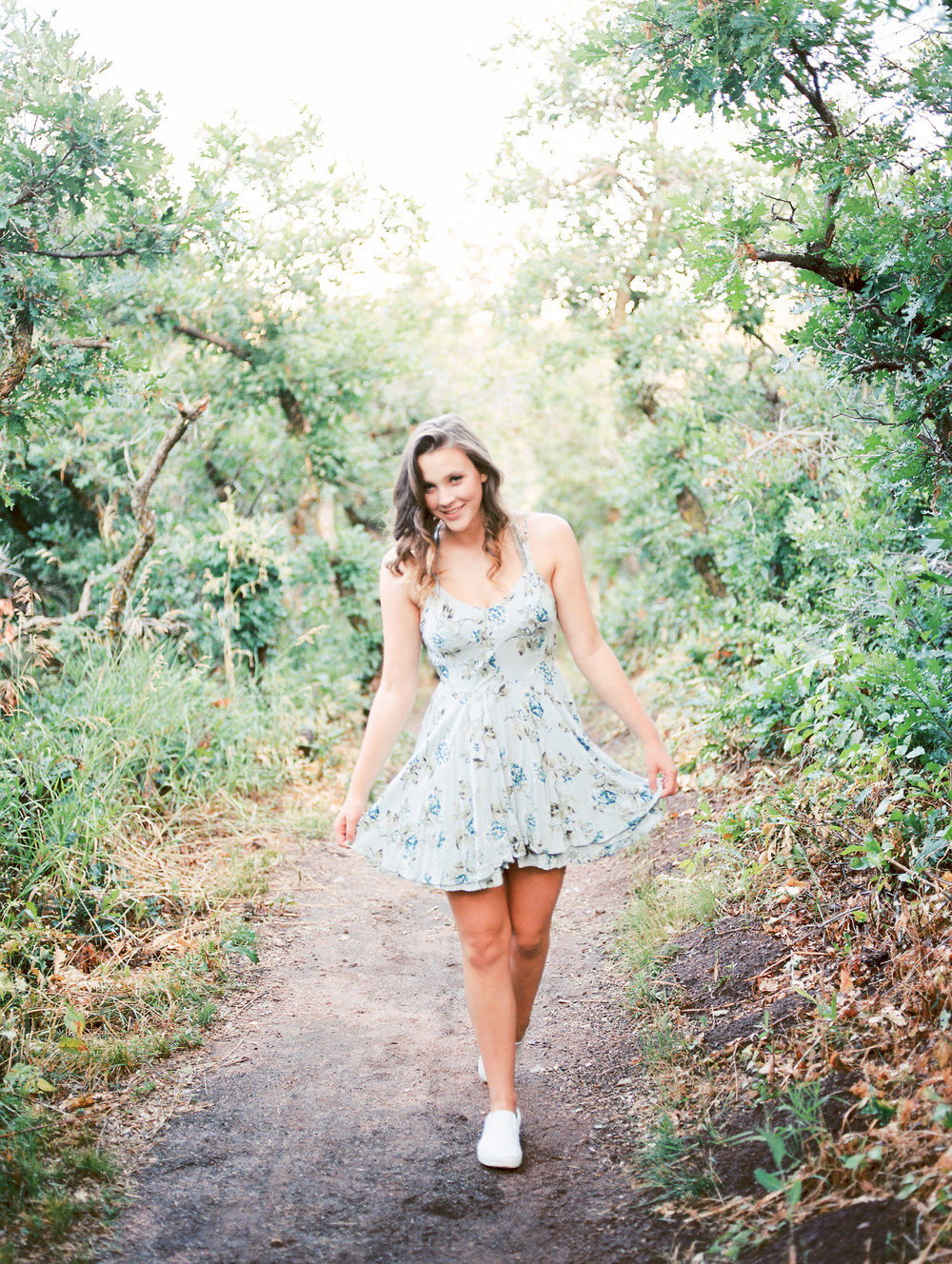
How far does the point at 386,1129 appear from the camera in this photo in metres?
2.94

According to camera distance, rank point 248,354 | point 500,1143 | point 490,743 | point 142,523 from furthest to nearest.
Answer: point 248,354 → point 142,523 → point 490,743 → point 500,1143

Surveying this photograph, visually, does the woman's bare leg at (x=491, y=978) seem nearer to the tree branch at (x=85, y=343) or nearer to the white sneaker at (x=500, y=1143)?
the white sneaker at (x=500, y=1143)

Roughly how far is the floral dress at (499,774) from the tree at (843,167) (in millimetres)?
1239

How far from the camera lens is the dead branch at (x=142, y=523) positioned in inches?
234

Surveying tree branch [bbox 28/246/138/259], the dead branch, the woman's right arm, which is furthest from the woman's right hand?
the dead branch

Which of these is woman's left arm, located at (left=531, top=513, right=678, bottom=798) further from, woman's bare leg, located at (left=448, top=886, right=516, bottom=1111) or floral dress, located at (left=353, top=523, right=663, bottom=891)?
woman's bare leg, located at (left=448, top=886, right=516, bottom=1111)

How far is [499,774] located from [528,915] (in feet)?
1.41

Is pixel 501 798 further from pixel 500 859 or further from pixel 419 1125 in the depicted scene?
pixel 419 1125

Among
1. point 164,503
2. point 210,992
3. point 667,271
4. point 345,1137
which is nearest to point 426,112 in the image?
point 667,271

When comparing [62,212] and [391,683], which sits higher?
[62,212]

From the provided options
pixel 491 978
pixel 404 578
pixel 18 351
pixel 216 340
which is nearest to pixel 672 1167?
pixel 491 978

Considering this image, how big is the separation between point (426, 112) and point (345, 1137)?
34.5 ft

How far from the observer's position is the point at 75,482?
7.33m

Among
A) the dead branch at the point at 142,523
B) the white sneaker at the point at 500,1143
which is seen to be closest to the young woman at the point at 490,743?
the white sneaker at the point at 500,1143
